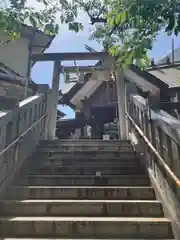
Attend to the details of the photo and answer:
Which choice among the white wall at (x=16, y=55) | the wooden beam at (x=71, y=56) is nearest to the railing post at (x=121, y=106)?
the wooden beam at (x=71, y=56)

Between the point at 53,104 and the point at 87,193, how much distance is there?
358cm

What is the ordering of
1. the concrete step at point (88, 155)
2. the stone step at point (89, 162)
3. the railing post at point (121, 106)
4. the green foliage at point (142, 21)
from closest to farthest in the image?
the green foliage at point (142, 21), the stone step at point (89, 162), the concrete step at point (88, 155), the railing post at point (121, 106)

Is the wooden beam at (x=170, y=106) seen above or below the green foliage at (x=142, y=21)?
below

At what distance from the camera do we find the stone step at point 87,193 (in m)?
3.68

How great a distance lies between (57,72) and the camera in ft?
23.6

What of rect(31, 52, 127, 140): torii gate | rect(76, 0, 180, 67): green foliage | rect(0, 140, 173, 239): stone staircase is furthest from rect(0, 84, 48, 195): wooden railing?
rect(76, 0, 180, 67): green foliage

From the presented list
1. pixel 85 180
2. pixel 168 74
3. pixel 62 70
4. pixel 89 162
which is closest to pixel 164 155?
pixel 85 180

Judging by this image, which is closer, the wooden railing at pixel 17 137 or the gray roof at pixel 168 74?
the wooden railing at pixel 17 137

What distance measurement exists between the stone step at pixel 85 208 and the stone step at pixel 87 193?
25 cm

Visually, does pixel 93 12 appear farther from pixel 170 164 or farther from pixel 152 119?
pixel 170 164

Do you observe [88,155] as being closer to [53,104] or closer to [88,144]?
[88,144]

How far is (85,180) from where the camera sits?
13.6 feet

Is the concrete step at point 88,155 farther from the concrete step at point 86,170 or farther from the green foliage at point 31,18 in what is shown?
the green foliage at point 31,18

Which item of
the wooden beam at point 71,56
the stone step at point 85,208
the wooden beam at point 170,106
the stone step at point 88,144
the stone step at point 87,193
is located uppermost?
the wooden beam at point 71,56
